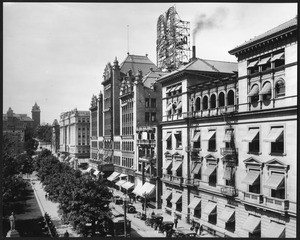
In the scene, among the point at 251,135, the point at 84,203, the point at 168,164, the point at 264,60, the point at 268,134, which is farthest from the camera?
the point at 168,164

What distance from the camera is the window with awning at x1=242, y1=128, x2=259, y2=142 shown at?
31909 millimetres

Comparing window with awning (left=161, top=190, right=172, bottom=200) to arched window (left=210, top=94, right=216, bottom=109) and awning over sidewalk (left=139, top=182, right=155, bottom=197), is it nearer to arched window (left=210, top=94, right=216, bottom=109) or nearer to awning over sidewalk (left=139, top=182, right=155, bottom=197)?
awning over sidewalk (left=139, top=182, right=155, bottom=197)

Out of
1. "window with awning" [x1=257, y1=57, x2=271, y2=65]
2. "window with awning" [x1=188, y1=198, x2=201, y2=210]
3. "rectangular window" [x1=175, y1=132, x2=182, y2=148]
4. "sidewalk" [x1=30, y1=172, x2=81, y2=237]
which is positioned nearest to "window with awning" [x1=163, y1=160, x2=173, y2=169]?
"rectangular window" [x1=175, y1=132, x2=182, y2=148]

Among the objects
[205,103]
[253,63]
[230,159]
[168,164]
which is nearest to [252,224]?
[230,159]

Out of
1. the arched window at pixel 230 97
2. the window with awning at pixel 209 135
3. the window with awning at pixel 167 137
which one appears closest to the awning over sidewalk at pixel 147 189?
the window with awning at pixel 167 137

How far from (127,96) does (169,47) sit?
14.3m

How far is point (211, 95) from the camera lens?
3984 centimetres

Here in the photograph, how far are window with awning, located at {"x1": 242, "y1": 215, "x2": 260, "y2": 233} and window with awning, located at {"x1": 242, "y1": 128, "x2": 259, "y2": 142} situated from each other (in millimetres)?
7510

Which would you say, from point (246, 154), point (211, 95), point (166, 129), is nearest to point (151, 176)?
point (166, 129)

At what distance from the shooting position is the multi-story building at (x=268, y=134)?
27.9 meters

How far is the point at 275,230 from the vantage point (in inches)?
1134

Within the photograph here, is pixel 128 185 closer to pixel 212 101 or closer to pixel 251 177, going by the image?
pixel 212 101

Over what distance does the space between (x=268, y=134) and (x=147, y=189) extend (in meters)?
28.7

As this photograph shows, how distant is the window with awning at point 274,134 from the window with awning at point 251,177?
409 centimetres
